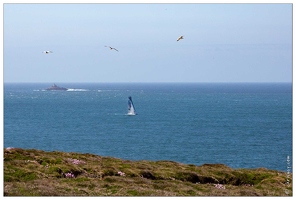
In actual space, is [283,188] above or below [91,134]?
above

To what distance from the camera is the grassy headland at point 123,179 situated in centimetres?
2655

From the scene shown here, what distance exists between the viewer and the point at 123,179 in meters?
30.2

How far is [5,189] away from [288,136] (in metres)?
131

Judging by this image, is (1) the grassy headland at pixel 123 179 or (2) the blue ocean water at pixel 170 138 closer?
(1) the grassy headland at pixel 123 179

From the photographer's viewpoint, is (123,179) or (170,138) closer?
(123,179)

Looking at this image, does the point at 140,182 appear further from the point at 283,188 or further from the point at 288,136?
the point at 288,136

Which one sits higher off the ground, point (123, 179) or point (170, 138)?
point (123, 179)

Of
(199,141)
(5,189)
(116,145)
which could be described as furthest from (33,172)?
(199,141)

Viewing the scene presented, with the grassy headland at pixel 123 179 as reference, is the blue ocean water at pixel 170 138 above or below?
below

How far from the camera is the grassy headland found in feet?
87.1

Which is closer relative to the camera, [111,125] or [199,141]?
[199,141]

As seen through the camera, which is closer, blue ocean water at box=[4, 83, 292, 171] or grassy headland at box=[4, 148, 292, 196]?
grassy headland at box=[4, 148, 292, 196]

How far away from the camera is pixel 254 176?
35562mm

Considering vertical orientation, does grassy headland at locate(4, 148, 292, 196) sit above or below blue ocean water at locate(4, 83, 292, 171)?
above
